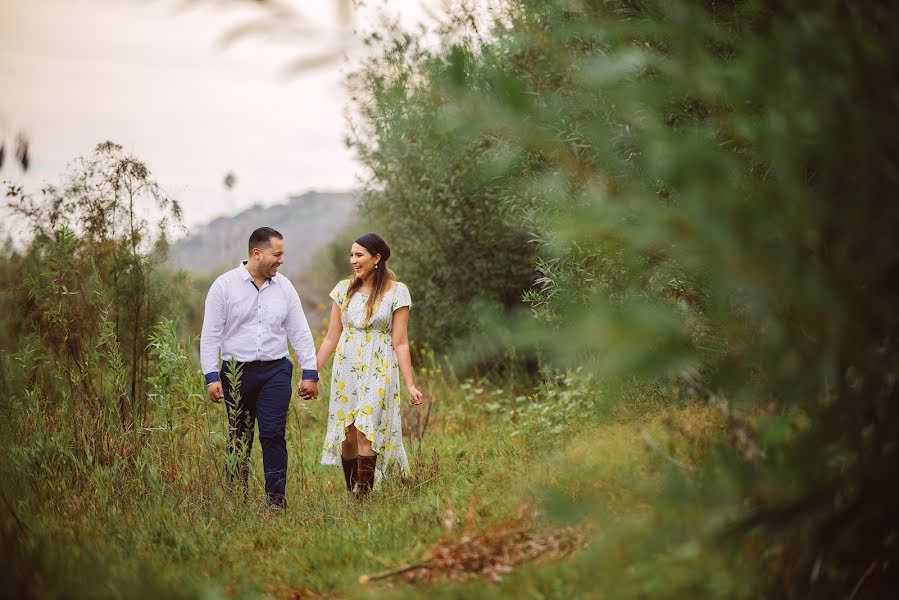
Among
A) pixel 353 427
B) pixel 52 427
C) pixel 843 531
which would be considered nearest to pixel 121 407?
pixel 52 427

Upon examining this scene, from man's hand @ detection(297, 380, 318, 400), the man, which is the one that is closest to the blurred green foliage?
the man

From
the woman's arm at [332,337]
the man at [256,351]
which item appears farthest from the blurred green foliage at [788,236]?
the woman's arm at [332,337]

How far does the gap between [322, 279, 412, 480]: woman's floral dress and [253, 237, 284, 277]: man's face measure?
614 millimetres

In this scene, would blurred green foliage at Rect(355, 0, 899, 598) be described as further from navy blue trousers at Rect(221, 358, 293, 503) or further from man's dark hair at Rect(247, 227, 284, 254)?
navy blue trousers at Rect(221, 358, 293, 503)

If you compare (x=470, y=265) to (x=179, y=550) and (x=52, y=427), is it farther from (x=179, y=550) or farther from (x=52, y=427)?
(x=179, y=550)

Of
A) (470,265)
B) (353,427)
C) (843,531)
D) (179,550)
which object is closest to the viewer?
(843,531)

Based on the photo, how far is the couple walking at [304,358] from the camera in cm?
581

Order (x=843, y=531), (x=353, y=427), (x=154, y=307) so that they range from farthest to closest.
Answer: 1. (x=154, y=307)
2. (x=353, y=427)
3. (x=843, y=531)

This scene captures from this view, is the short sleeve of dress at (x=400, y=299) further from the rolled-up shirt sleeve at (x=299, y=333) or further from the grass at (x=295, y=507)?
the grass at (x=295, y=507)

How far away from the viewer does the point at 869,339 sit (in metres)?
1.89

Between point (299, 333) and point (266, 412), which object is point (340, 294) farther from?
point (266, 412)

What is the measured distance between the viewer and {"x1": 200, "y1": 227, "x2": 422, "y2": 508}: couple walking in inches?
229

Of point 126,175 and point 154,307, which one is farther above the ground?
point 126,175

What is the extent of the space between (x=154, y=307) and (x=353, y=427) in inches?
100
